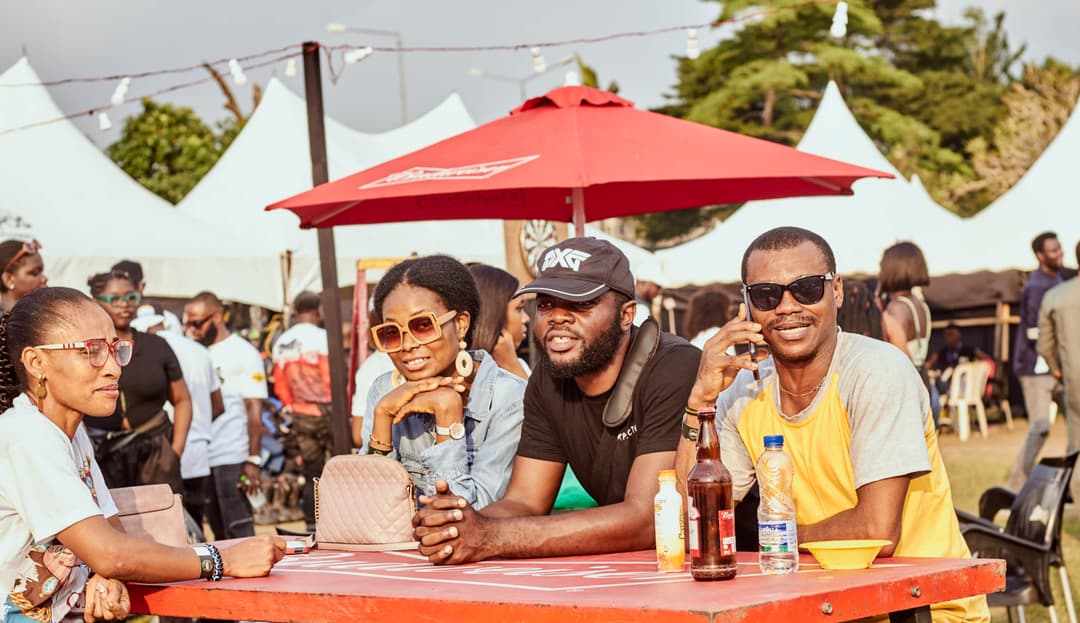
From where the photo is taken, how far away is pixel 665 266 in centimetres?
2095

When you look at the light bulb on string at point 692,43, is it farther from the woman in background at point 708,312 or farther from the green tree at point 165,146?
the green tree at point 165,146

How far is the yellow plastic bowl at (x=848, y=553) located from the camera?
314cm

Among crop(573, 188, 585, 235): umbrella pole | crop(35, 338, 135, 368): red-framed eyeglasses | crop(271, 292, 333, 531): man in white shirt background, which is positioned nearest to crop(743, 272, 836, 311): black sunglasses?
crop(35, 338, 135, 368): red-framed eyeglasses

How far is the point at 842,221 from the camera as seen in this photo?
20.5m

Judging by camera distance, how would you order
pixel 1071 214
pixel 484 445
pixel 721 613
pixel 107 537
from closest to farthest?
pixel 721 613
pixel 107 537
pixel 484 445
pixel 1071 214

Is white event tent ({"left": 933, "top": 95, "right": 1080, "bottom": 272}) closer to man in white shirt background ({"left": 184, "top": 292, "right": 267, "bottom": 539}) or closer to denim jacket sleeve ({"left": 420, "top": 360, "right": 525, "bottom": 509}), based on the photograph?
man in white shirt background ({"left": 184, "top": 292, "right": 267, "bottom": 539})

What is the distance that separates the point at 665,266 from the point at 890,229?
342 centimetres

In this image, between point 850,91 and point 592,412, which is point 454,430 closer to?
point 592,412

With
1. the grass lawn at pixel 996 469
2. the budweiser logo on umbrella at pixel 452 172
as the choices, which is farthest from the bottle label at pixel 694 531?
the grass lawn at pixel 996 469

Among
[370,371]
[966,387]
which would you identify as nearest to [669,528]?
[370,371]

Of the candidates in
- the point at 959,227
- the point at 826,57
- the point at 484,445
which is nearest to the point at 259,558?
the point at 484,445

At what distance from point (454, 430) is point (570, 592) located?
1436 millimetres

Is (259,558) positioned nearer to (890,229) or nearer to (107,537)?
(107,537)

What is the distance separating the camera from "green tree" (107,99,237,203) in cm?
3853
